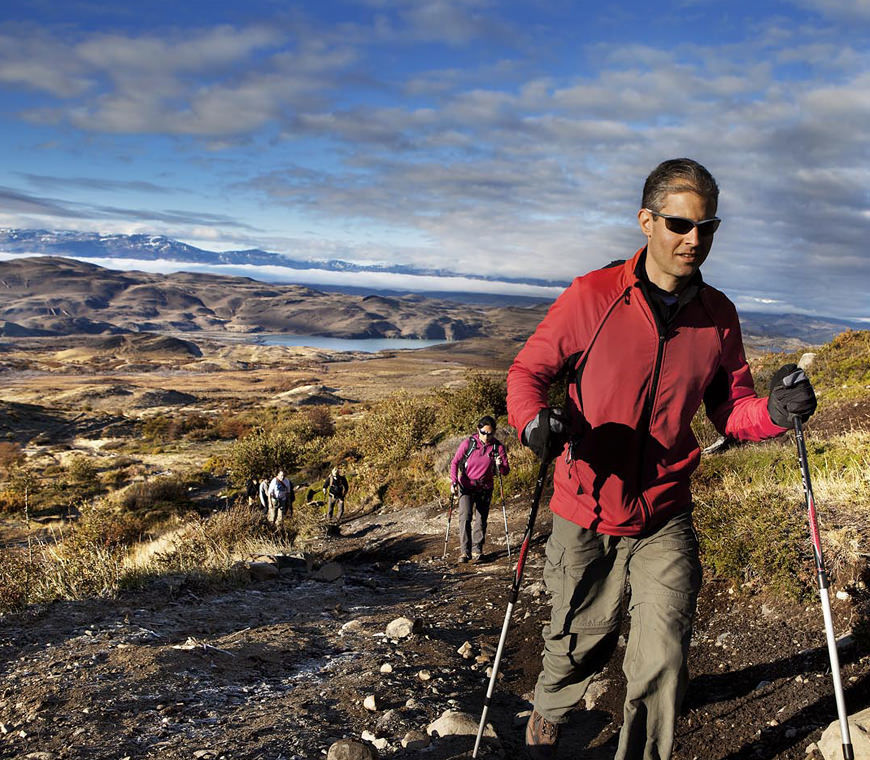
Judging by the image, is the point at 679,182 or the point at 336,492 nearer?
the point at 679,182

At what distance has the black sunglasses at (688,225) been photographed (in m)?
2.78

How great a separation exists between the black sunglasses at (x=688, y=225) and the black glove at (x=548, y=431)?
3.12 feet

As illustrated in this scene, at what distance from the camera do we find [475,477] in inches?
398

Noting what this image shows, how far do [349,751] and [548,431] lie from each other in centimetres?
210

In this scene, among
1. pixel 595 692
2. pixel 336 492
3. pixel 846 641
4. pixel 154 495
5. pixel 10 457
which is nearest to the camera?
pixel 846 641

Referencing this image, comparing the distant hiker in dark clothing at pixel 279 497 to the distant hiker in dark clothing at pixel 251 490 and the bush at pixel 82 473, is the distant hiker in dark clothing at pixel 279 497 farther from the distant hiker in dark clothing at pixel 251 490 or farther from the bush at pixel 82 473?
the bush at pixel 82 473

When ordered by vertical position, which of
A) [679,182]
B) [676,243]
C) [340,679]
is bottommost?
[340,679]

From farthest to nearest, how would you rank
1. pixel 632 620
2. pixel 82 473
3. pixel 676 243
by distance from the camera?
pixel 82 473, pixel 632 620, pixel 676 243

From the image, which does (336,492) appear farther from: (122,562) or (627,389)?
→ (627,389)

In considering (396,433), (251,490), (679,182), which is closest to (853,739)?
(679,182)

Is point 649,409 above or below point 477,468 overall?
above

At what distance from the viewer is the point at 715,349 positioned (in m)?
3.02

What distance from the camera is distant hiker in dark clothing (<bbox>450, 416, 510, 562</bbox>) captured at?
1003 cm

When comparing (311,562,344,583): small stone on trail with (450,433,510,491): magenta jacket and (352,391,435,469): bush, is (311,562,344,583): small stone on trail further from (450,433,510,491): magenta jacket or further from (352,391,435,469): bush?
(352,391,435,469): bush
